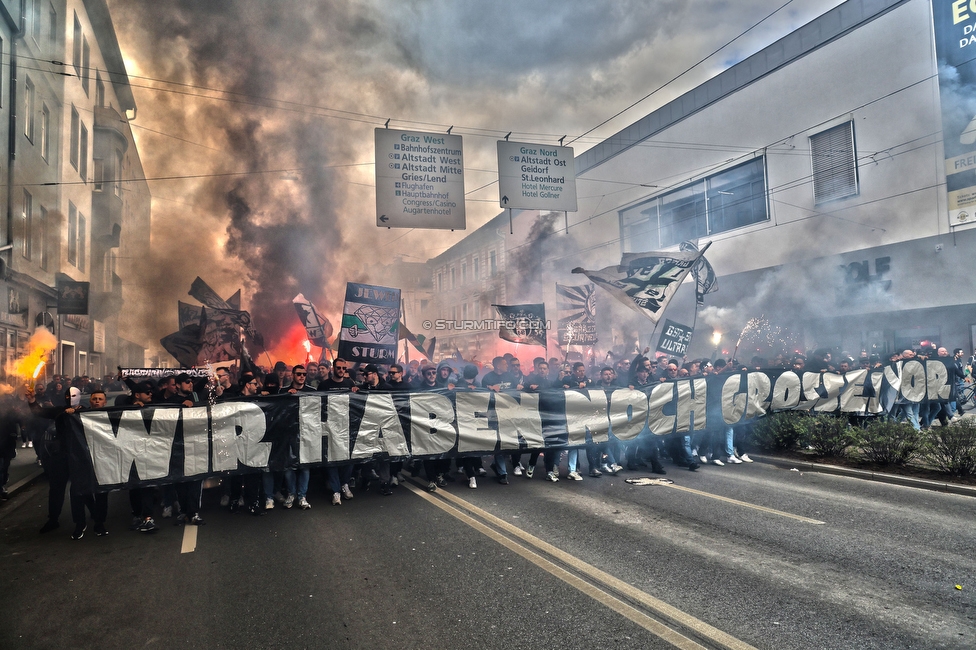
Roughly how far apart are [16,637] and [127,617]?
0.58 meters

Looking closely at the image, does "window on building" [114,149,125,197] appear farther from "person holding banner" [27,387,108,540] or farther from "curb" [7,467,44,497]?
"person holding banner" [27,387,108,540]

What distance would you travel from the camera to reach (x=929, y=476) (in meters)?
7.57

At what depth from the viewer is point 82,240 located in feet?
83.1

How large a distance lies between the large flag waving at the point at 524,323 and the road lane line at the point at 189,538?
11770 mm

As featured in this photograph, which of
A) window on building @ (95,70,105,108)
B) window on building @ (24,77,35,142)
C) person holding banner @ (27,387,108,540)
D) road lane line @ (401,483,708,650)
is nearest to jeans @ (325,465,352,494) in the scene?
road lane line @ (401,483,708,650)

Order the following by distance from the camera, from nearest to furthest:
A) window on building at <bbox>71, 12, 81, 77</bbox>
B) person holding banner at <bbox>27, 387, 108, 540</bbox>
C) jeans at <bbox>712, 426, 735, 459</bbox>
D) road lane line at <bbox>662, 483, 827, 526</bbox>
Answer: road lane line at <bbox>662, 483, 827, 526</bbox>
person holding banner at <bbox>27, 387, 108, 540</bbox>
jeans at <bbox>712, 426, 735, 459</bbox>
window on building at <bbox>71, 12, 81, 77</bbox>

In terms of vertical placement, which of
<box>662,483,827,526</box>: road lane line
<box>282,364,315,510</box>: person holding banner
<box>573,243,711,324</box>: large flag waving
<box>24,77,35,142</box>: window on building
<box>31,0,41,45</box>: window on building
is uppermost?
<box>31,0,41,45</box>: window on building

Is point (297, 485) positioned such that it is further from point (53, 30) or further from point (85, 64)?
point (85, 64)

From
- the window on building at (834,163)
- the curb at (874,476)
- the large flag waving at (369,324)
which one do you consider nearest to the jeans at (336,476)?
the large flag waving at (369,324)

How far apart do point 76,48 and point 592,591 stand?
29047 millimetres

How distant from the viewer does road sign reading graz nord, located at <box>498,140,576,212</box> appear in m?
12.6

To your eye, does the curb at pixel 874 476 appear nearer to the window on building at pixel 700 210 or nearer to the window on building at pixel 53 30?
the window on building at pixel 700 210

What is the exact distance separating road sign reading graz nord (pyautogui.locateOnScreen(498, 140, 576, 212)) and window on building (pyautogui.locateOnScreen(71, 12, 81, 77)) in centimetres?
2027

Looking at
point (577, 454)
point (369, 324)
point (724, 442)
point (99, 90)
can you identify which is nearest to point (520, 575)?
point (577, 454)
